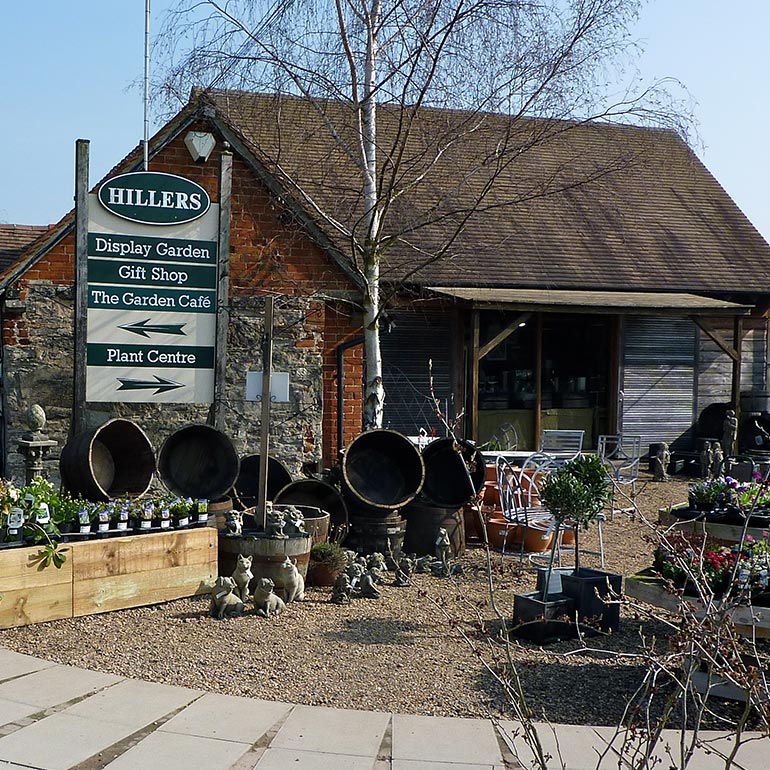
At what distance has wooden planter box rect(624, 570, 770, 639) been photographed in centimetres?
557

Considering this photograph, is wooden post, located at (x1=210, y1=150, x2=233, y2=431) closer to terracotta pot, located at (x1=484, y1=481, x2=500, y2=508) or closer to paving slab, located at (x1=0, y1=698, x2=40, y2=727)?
terracotta pot, located at (x1=484, y1=481, x2=500, y2=508)

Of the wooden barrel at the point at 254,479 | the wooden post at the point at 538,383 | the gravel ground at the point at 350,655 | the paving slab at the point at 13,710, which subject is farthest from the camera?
the wooden post at the point at 538,383

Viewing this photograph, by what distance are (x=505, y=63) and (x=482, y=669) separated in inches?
243

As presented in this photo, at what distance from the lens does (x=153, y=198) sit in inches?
344

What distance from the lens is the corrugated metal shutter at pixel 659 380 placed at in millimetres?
16938

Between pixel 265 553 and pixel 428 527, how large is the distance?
1955 millimetres

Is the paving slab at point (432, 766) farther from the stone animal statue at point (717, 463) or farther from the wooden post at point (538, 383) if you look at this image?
the wooden post at point (538, 383)

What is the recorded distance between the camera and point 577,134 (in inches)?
768

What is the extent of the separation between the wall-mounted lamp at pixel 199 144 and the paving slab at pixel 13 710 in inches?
267

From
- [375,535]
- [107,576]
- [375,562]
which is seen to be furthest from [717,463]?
[107,576]

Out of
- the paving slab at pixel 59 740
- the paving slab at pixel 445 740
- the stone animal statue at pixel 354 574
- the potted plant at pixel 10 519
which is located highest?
the potted plant at pixel 10 519

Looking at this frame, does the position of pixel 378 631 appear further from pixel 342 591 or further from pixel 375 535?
pixel 375 535

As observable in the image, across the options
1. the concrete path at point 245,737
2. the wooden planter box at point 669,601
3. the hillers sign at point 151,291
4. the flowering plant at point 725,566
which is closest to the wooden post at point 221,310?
the hillers sign at point 151,291

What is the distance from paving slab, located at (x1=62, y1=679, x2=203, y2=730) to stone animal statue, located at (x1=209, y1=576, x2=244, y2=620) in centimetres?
142
